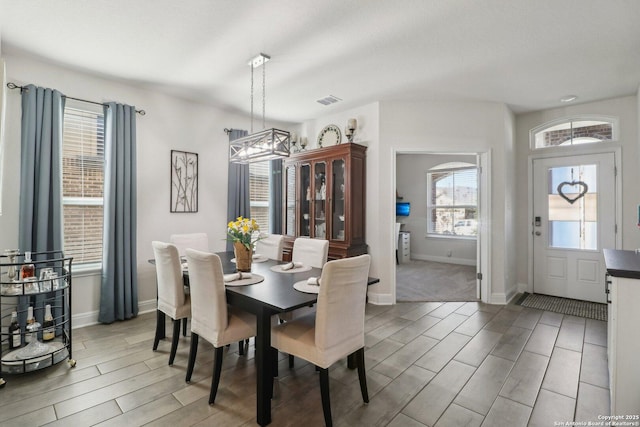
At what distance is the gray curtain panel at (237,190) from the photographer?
4438 mm

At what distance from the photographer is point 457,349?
2.79m

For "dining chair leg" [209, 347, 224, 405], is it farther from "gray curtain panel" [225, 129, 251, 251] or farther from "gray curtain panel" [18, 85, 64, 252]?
"gray curtain panel" [225, 129, 251, 251]

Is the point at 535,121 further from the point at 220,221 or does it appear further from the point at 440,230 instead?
the point at 220,221

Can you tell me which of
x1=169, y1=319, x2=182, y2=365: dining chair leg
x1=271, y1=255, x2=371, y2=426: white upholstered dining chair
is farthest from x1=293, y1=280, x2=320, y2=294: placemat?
x1=169, y1=319, x2=182, y2=365: dining chair leg

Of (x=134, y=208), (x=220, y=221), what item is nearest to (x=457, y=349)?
(x=220, y=221)

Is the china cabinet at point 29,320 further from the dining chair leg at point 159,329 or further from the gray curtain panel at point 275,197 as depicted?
the gray curtain panel at point 275,197

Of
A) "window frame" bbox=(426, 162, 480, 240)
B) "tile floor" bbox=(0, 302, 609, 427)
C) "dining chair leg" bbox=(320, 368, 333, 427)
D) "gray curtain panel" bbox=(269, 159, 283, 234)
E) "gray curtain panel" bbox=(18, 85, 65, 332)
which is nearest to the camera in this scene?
"dining chair leg" bbox=(320, 368, 333, 427)

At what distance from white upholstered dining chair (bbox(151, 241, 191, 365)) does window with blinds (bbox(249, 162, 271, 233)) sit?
2409 mm

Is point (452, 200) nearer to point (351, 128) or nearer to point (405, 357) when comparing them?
point (351, 128)

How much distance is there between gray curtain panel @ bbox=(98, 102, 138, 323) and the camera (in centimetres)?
334

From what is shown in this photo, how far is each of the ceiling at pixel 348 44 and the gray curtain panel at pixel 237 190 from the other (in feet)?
3.36

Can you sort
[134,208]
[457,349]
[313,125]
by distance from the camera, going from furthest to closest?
[313,125] → [134,208] → [457,349]

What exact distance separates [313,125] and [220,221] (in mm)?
2107

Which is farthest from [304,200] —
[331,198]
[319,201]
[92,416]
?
[92,416]
